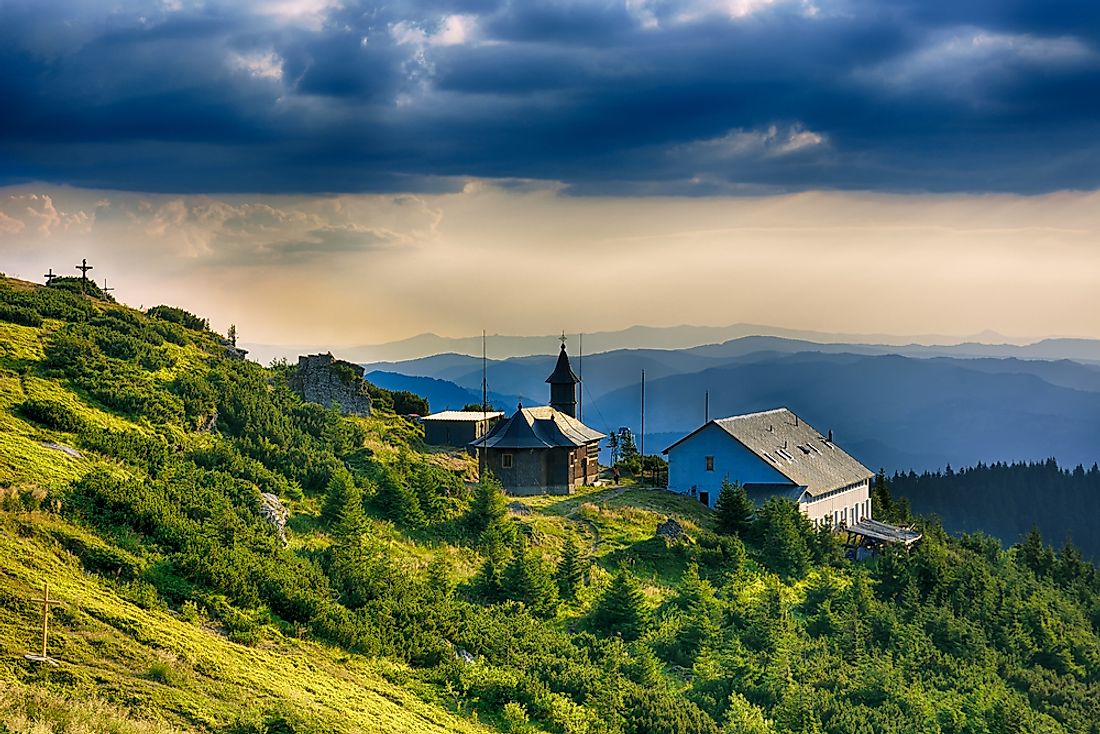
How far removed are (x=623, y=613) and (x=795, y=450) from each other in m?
34.3

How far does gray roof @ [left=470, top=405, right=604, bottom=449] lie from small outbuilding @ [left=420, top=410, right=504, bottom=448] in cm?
145

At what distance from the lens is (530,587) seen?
34000 millimetres

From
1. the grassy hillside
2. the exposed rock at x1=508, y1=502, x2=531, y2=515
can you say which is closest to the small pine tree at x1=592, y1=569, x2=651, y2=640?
the grassy hillside

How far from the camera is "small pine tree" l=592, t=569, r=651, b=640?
1335 inches

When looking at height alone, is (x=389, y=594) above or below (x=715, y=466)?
below

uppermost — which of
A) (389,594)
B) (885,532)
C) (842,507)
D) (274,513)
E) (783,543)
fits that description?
(274,513)

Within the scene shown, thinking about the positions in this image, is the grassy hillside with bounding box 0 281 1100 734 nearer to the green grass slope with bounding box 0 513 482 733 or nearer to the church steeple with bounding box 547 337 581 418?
the green grass slope with bounding box 0 513 482 733

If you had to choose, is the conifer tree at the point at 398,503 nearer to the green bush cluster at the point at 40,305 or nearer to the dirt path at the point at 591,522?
the dirt path at the point at 591,522

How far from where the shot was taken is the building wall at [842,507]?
195ft

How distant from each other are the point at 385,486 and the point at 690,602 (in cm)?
1168

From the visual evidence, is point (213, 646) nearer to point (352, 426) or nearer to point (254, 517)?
point (254, 517)

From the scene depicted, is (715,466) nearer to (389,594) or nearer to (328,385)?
(328,385)

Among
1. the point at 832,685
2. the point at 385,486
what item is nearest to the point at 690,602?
the point at 832,685

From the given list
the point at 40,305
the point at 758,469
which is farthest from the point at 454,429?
the point at 40,305
